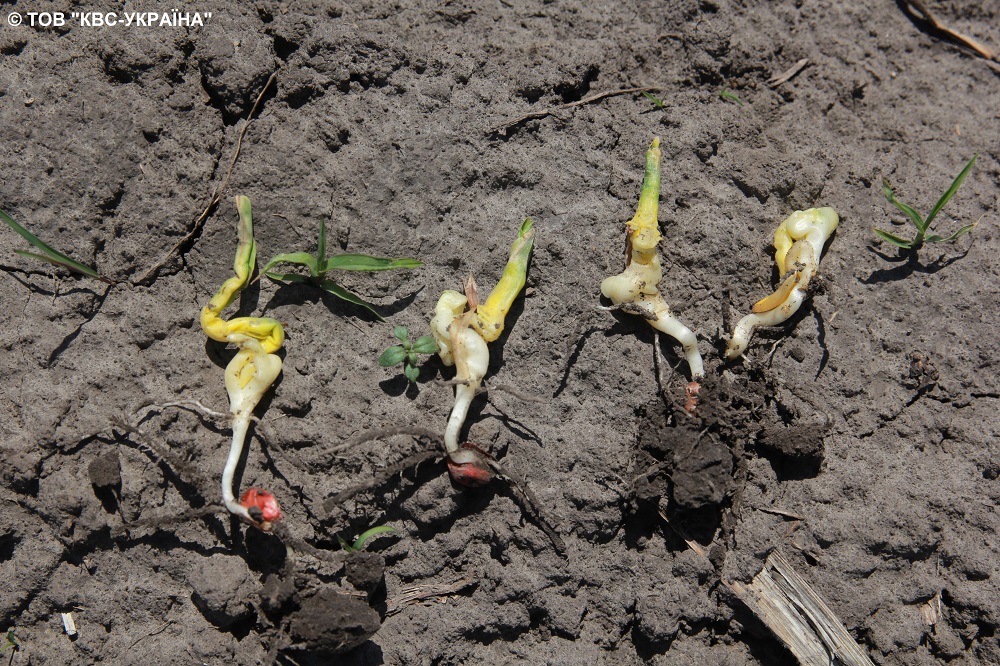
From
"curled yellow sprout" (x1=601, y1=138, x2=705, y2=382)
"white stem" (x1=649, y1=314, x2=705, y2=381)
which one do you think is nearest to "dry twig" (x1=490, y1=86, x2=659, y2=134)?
"curled yellow sprout" (x1=601, y1=138, x2=705, y2=382)

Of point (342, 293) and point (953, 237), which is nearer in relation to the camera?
point (342, 293)

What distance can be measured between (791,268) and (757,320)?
213 mm

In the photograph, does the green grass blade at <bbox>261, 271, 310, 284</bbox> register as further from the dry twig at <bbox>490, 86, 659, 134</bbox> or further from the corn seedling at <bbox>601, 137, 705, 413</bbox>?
the corn seedling at <bbox>601, 137, 705, 413</bbox>

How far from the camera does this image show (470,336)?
218cm

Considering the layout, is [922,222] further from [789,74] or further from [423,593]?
[423,593]

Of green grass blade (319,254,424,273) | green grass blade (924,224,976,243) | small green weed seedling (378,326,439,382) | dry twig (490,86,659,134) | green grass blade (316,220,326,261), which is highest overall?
dry twig (490,86,659,134)

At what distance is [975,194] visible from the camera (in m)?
2.55

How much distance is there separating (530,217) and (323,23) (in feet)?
3.32

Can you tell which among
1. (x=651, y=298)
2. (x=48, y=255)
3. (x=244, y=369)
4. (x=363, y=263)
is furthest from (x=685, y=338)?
(x=48, y=255)

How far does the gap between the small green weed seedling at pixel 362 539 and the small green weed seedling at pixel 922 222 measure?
6.65ft

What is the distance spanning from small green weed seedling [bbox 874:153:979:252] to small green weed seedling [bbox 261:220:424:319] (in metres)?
1.71

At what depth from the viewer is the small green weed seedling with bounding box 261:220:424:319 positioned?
2.25 m

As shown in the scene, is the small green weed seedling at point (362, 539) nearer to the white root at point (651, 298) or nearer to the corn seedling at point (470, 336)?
the corn seedling at point (470, 336)

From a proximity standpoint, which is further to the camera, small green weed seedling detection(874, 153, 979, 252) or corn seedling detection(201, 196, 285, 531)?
small green weed seedling detection(874, 153, 979, 252)
